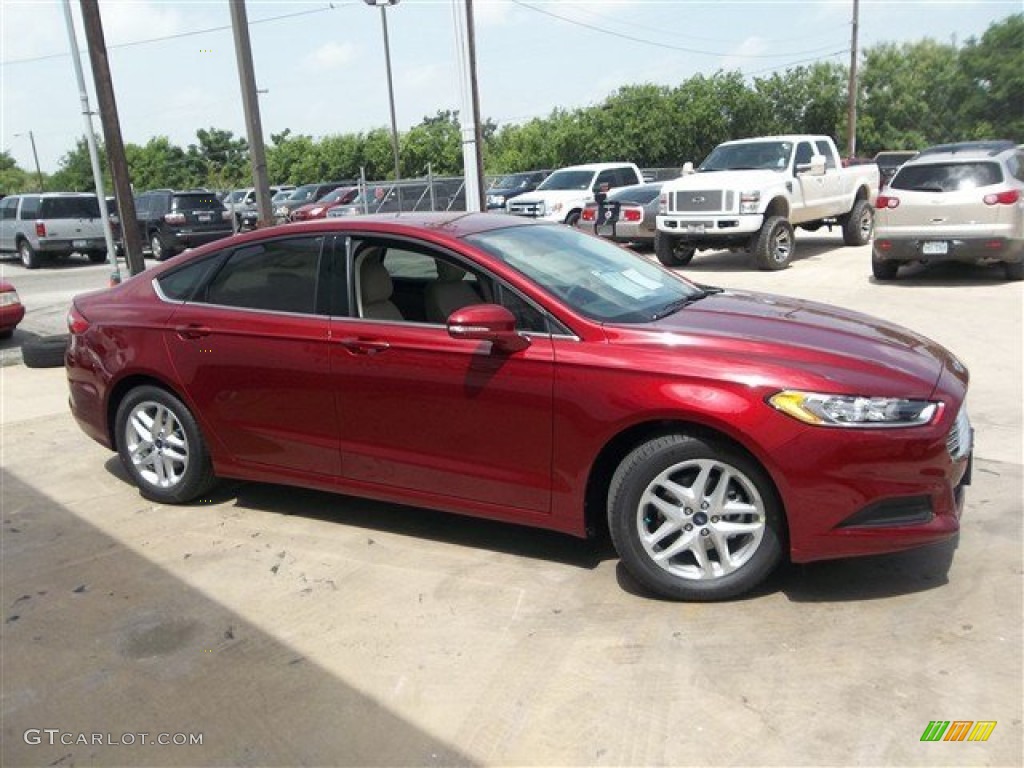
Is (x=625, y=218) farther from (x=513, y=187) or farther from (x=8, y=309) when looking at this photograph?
(x=8, y=309)

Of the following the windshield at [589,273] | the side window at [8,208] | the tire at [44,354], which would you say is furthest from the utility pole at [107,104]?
the side window at [8,208]

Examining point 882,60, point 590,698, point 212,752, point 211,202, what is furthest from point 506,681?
point 882,60

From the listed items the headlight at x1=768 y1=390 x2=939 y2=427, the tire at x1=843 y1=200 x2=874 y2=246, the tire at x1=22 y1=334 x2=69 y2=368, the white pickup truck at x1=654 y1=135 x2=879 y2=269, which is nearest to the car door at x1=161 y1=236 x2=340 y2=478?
the headlight at x1=768 y1=390 x2=939 y2=427

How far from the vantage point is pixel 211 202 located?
2375 centimetres

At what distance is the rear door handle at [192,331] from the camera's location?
4.56 metres

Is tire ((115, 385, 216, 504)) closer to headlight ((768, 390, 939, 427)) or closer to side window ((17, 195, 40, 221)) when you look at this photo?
headlight ((768, 390, 939, 427))

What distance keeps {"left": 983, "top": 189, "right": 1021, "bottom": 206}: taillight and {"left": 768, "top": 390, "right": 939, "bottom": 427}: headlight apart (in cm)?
910

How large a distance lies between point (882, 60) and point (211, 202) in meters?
55.8

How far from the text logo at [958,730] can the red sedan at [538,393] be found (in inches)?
28.2

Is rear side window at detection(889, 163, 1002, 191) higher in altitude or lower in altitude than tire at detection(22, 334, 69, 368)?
higher

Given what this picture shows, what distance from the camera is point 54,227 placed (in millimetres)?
22078

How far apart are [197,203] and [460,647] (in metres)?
22.6

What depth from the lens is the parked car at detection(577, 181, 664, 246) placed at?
16.9 metres

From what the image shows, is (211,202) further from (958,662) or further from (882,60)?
(882,60)
